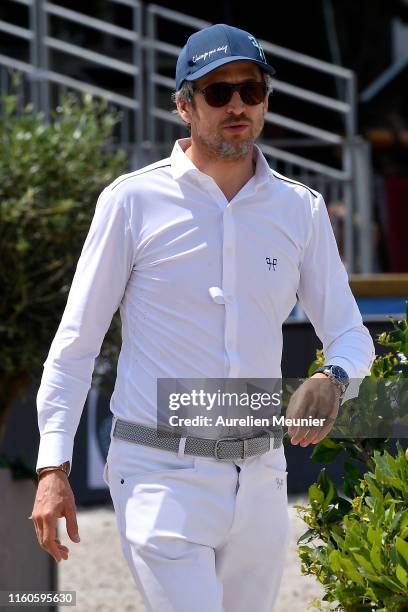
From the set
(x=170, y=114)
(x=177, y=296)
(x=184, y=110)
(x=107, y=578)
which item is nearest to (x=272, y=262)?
(x=177, y=296)

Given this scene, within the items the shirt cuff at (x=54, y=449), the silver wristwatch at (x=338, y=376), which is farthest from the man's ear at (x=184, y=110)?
the shirt cuff at (x=54, y=449)

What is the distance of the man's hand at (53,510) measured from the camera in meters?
2.93

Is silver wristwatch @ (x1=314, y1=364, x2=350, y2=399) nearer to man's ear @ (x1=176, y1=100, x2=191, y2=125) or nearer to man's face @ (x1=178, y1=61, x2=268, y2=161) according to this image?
man's face @ (x1=178, y1=61, x2=268, y2=161)

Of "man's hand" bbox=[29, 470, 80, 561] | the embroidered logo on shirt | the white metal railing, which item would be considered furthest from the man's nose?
the white metal railing

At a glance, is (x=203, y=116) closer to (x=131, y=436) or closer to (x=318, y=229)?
(x=318, y=229)

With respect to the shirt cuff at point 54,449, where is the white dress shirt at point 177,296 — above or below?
above

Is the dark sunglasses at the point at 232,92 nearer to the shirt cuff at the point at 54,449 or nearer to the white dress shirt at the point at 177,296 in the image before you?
the white dress shirt at the point at 177,296

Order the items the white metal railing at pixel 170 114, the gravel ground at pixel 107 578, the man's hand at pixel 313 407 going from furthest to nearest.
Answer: the white metal railing at pixel 170 114 < the gravel ground at pixel 107 578 < the man's hand at pixel 313 407

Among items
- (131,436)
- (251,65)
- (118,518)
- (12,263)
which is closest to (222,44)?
(251,65)

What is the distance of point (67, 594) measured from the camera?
5.84 meters

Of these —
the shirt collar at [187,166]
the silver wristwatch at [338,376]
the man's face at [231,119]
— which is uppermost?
the man's face at [231,119]

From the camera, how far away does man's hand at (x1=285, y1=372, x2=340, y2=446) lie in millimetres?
2875

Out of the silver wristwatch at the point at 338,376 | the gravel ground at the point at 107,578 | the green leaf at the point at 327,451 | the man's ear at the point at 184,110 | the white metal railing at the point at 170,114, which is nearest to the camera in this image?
the silver wristwatch at the point at 338,376

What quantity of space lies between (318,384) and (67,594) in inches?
128
